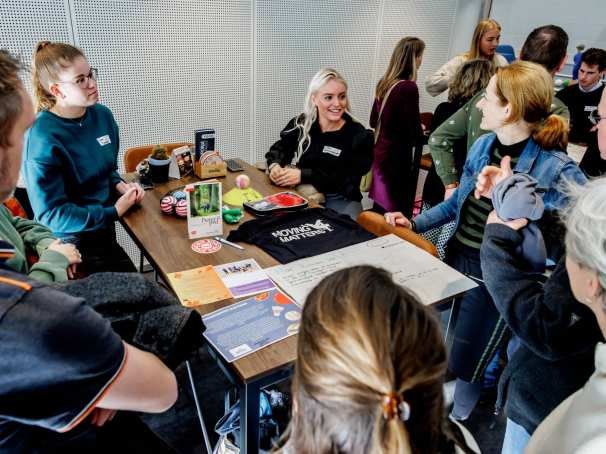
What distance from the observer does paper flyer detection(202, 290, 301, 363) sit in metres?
1.24

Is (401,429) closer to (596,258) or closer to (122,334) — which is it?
(596,258)

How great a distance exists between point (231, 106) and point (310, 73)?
2.67ft

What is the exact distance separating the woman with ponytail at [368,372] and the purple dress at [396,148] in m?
2.86

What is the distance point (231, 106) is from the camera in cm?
371

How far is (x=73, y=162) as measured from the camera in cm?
198

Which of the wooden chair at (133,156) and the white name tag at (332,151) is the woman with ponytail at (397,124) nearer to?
the white name tag at (332,151)

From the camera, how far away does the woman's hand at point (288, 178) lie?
2467mm

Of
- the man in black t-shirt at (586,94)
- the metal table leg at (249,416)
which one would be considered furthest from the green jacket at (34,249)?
the man in black t-shirt at (586,94)

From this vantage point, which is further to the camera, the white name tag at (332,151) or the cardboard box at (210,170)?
the white name tag at (332,151)

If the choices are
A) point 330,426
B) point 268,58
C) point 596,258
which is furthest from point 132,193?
point 268,58

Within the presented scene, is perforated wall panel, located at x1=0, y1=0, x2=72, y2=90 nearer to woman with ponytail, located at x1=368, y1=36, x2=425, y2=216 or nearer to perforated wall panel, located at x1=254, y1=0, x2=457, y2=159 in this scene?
perforated wall panel, located at x1=254, y1=0, x2=457, y2=159

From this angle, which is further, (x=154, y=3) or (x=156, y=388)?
(x=154, y=3)

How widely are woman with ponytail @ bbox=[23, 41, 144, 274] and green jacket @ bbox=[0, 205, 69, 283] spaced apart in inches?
16.9

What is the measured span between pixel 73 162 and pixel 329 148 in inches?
55.3
